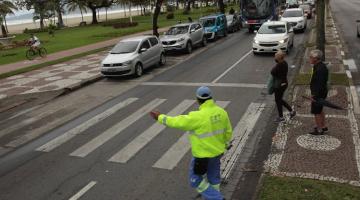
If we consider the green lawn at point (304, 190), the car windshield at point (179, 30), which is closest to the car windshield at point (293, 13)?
the car windshield at point (179, 30)

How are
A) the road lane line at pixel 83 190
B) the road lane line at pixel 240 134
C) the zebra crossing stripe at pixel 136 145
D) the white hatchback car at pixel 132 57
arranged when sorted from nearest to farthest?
the road lane line at pixel 83 190
the road lane line at pixel 240 134
the zebra crossing stripe at pixel 136 145
the white hatchback car at pixel 132 57

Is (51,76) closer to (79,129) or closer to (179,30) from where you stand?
(179,30)

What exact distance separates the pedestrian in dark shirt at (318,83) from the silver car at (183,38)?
15.9 m

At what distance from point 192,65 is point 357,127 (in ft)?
39.2

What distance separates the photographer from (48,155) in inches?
371

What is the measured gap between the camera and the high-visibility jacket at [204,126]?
18.1ft

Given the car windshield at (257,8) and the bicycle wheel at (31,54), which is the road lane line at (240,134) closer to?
the bicycle wheel at (31,54)

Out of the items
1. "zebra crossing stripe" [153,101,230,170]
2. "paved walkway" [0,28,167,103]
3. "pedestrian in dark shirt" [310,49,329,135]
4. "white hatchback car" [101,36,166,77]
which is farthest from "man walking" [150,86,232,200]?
"white hatchback car" [101,36,166,77]

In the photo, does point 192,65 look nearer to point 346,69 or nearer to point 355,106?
point 346,69

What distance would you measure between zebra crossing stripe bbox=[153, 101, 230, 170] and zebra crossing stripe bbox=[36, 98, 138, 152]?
10.1 ft

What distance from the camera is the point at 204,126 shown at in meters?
5.60

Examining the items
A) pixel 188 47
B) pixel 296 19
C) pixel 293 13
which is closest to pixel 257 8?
pixel 293 13

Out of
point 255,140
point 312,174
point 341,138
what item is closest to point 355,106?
point 341,138

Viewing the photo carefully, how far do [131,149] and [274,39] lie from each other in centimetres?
1429
